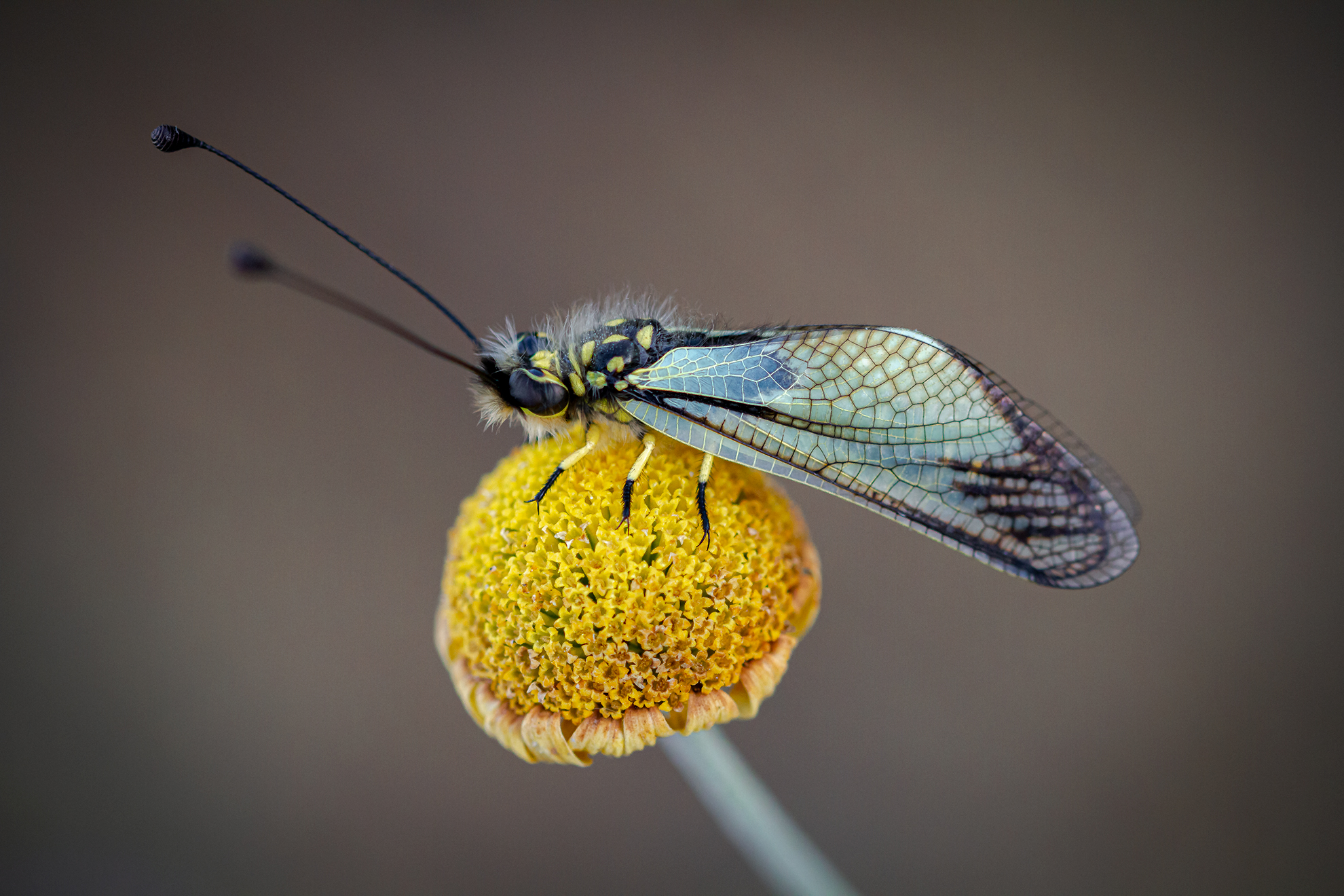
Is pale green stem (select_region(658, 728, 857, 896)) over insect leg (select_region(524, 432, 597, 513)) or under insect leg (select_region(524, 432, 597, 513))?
under

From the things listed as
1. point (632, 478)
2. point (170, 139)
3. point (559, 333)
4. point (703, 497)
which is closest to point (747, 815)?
point (703, 497)

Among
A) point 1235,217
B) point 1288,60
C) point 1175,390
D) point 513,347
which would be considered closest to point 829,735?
point 1175,390

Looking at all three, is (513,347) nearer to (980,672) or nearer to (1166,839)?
(980,672)

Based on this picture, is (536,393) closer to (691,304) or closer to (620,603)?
(620,603)

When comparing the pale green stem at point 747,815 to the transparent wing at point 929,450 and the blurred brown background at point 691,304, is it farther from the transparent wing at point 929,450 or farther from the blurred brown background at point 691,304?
the blurred brown background at point 691,304

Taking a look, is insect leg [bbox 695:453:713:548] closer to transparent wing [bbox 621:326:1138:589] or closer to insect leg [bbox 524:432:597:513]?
transparent wing [bbox 621:326:1138:589]

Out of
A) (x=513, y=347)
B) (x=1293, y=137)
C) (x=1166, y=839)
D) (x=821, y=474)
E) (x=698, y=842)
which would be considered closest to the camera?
(x=821, y=474)

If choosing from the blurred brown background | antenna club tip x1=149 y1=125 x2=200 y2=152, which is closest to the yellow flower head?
antenna club tip x1=149 y1=125 x2=200 y2=152
